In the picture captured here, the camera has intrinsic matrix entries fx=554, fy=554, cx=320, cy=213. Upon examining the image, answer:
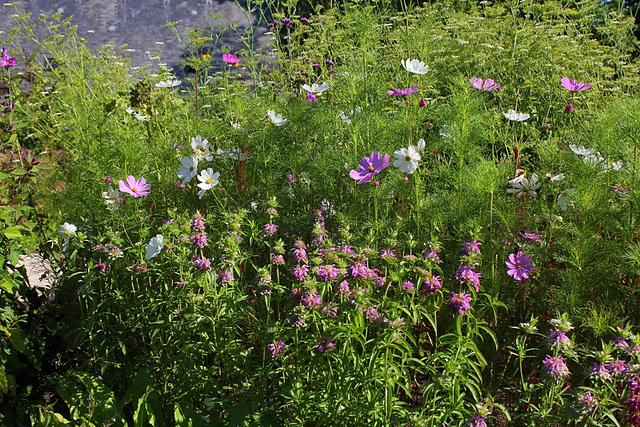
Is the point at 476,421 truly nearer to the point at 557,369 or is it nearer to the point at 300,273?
the point at 557,369

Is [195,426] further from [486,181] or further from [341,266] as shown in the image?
[486,181]

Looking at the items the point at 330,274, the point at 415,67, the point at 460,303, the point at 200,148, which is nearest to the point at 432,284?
the point at 460,303

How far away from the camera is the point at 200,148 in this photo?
8.65ft

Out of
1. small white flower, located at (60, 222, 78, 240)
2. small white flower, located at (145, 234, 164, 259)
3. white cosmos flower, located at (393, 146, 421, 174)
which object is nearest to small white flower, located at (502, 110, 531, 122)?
white cosmos flower, located at (393, 146, 421, 174)

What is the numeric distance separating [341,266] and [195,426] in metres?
0.77

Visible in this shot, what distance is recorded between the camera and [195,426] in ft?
6.15

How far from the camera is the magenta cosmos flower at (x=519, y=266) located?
1983mm

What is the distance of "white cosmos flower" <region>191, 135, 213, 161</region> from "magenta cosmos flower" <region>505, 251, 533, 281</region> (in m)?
1.41

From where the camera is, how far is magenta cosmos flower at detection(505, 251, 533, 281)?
6.51ft

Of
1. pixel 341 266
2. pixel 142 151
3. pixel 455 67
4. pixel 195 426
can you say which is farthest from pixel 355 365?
pixel 455 67

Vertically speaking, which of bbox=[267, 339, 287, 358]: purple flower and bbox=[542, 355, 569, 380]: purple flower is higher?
bbox=[542, 355, 569, 380]: purple flower

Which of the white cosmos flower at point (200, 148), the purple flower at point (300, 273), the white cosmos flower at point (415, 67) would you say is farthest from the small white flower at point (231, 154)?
the purple flower at point (300, 273)

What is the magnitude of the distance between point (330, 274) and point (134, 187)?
1088 millimetres

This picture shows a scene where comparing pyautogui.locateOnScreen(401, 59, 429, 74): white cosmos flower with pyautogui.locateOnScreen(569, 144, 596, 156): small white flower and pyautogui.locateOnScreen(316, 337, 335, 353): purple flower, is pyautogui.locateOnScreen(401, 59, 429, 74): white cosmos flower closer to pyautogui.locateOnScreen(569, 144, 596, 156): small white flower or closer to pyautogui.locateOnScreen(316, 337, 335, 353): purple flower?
pyautogui.locateOnScreen(569, 144, 596, 156): small white flower
